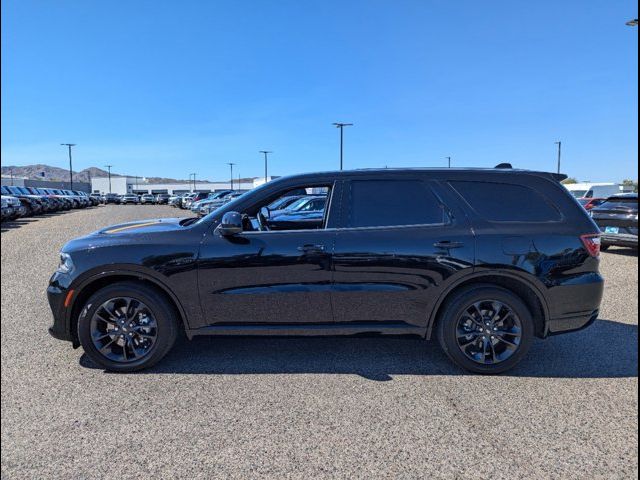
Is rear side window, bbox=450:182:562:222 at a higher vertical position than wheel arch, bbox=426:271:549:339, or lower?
higher

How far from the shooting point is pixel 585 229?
12.6ft

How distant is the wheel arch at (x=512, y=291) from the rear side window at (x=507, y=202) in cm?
51

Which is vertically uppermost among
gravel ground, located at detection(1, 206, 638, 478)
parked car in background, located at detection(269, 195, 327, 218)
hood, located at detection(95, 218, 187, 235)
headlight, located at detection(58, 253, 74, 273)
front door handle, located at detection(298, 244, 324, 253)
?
parked car in background, located at detection(269, 195, 327, 218)


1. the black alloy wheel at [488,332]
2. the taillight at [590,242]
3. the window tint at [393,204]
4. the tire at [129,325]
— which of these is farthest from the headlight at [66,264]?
the taillight at [590,242]

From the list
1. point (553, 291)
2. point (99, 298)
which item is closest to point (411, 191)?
point (553, 291)

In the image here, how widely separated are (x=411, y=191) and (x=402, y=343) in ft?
5.32

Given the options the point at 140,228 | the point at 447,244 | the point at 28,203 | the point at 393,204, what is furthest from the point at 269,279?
the point at 28,203

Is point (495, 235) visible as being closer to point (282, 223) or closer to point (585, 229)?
point (585, 229)

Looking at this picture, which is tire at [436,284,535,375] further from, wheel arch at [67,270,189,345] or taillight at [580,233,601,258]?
wheel arch at [67,270,189,345]

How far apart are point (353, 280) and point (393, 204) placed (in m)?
0.79

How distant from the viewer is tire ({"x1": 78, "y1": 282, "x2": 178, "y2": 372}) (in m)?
3.74

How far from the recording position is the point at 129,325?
3.80 metres

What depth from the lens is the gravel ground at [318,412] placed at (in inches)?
101

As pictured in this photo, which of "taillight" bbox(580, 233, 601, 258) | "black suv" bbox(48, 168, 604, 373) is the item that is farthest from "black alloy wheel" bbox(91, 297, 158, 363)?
"taillight" bbox(580, 233, 601, 258)
